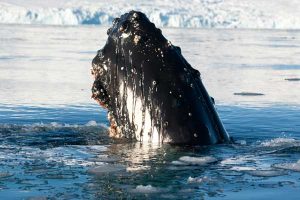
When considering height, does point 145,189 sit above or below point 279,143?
above

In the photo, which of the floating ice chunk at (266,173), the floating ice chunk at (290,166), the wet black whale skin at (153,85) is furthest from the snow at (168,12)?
the floating ice chunk at (266,173)

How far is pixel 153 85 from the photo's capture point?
6.86 m

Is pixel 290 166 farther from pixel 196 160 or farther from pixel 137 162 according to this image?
pixel 137 162

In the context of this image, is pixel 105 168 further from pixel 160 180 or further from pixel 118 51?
pixel 118 51

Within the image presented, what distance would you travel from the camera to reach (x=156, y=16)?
14662 centimetres

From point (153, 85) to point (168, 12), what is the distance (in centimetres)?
14782

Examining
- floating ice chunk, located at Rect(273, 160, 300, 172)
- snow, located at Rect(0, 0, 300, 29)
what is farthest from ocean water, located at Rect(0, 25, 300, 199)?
snow, located at Rect(0, 0, 300, 29)

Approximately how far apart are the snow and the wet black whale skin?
453 feet

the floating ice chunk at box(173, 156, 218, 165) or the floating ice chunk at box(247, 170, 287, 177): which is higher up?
the floating ice chunk at box(173, 156, 218, 165)

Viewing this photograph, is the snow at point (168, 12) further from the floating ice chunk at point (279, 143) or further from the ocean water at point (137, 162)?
the floating ice chunk at point (279, 143)

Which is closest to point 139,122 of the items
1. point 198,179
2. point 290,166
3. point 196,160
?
point 196,160

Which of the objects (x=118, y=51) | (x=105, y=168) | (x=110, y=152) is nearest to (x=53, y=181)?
(x=105, y=168)

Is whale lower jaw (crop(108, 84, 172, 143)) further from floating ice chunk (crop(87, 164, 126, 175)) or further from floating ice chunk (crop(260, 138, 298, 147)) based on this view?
floating ice chunk (crop(260, 138, 298, 147))

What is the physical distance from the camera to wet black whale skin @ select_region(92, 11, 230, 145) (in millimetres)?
6828
